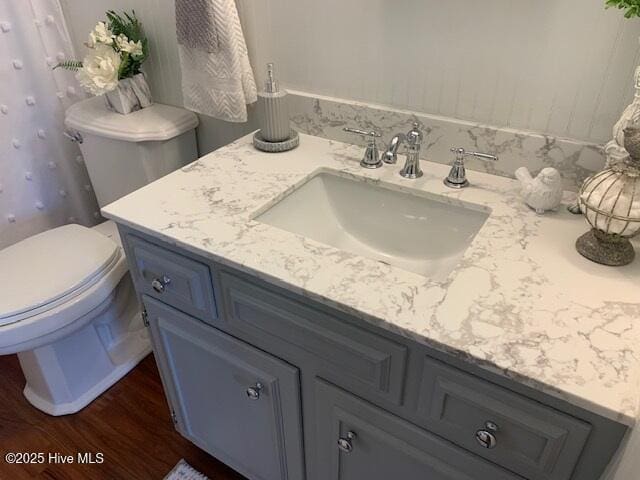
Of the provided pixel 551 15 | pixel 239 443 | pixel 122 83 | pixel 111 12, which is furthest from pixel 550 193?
pixel 111 12

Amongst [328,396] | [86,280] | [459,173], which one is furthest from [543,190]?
[86,280]

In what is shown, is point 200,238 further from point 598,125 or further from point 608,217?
point 598,125

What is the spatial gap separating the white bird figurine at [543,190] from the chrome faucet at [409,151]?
0.70 ft

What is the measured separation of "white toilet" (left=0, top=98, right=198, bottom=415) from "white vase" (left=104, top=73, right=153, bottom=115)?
2 cm

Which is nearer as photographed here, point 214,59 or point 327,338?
point 327,338

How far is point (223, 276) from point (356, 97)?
1.82 feet

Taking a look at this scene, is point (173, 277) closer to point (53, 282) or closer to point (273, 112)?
point (273, 112)

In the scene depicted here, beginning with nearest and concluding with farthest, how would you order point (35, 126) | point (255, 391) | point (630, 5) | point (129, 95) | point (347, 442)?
point (630, 5) < point (347, 442) < point (255, 391) < point (129, 95) < point (35, 126)

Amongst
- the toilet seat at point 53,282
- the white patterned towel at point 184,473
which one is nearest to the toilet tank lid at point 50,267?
the toilet seat at point 53,282

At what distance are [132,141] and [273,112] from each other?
0.48 metres

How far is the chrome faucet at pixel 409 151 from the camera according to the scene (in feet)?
3.33

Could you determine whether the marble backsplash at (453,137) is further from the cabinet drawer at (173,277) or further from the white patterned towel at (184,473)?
the white patterned towel at (184,473)

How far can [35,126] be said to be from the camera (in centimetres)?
165

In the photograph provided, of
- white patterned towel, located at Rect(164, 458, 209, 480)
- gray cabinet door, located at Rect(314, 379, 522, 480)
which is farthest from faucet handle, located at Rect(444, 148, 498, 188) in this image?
white patterned towel, located at Rect(164, 458, 209, 480)
